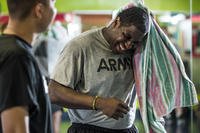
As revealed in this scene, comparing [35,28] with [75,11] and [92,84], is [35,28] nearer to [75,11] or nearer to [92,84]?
[92,84]

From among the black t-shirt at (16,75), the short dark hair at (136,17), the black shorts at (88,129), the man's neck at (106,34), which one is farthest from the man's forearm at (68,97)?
the black t-shirt at (16,75)

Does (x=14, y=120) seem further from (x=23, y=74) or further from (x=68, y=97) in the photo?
(x=68, y=97)

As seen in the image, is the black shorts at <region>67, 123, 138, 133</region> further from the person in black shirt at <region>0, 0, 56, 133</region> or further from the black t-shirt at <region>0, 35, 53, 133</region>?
the black t-shirt at <region>0, 35, 53, 133</region>

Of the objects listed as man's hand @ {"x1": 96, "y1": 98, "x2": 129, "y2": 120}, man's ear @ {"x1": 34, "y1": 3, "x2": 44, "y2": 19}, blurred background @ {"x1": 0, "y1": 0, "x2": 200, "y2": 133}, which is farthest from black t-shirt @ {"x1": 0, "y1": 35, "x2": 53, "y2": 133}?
blurred background @ {"x1": 0, "y1": 0, "x2": 200, "y2": 133}

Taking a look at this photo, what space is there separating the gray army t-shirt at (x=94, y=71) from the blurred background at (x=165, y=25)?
5.22 feet

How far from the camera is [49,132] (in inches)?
59.5

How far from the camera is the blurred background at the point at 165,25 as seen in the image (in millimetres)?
3730

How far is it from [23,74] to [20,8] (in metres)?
0.23

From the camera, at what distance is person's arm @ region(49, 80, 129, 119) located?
6.15 feet

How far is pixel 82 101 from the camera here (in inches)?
76.1

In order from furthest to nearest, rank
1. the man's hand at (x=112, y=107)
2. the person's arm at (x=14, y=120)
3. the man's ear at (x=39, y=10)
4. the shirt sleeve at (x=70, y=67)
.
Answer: the shirt sleeve at (x=70, y=67), the man's hand at (x=112, y=107), the man's ear at (x=39, y=10), the person's arm at (x=14, y=120)

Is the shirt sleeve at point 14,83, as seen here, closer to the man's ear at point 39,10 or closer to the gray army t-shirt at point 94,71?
the man's ear at point 39,10

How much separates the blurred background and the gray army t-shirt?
159 cm

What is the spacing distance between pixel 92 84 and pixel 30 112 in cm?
65
